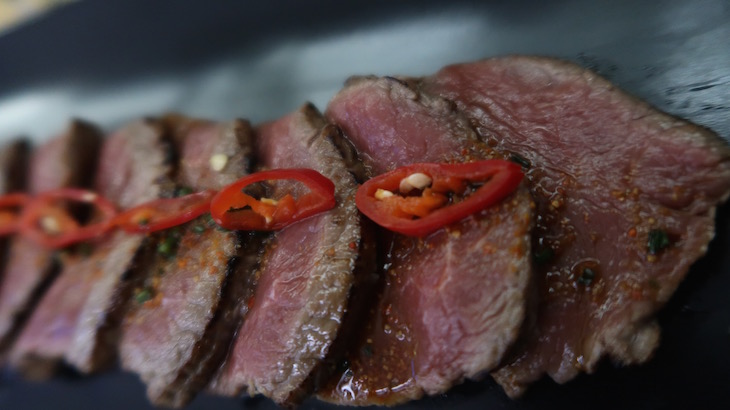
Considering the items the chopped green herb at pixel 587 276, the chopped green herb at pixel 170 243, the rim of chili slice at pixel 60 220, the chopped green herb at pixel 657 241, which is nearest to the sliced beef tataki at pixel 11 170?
the rim of chili slice at pixel 60 220

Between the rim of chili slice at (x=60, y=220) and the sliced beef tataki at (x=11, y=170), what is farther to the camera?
the sliced beef tataki at (x=11, y=170)

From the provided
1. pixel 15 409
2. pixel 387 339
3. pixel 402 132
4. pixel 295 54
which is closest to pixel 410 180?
pixel 402 132

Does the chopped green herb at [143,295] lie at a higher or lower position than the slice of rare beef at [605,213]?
lower

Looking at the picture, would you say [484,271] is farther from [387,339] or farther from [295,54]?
[295,54]

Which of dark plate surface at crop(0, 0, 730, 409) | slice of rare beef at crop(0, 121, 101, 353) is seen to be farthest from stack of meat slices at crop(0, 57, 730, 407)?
slice of rare beef at crop(0, 121, 101, 353)

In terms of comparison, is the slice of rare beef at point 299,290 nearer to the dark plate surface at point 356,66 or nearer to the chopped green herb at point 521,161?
the dark plate surface at point 356,66

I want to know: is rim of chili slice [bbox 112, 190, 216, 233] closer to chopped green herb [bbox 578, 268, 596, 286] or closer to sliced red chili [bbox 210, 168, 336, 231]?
sliced red chili [bbox 210, 168, 336, 231]
